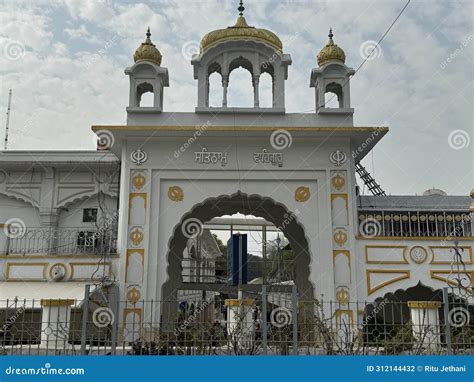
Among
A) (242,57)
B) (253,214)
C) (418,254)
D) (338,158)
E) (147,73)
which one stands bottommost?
(418,254)

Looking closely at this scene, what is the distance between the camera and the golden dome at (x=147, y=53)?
498 inches

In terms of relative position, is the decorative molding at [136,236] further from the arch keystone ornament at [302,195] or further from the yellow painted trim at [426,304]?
the yellow painted trim at [426,304]

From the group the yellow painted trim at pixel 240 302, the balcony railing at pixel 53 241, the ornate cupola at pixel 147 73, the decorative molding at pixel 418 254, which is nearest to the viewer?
the yellow painted trim at pixel 240 302

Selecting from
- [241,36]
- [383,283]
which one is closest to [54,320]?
[383,283]

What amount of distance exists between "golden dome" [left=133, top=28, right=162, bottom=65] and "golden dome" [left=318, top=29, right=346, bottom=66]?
3.68 m

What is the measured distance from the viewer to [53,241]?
Result: 1384 cm

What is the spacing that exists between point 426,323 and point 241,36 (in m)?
7.26

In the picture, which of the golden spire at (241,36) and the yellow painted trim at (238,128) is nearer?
the yellow painted trim at (238,128)

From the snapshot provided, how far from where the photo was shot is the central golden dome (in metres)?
12.6

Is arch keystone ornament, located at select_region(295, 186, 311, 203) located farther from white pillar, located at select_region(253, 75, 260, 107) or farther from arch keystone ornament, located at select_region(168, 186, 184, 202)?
arch keystone ornament, located at select_region(168, 186, 184, 202)

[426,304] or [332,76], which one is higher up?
[332,76]

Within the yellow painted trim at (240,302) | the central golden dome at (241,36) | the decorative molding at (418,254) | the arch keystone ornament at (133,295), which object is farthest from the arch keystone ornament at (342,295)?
the central golden dome at (241,36)

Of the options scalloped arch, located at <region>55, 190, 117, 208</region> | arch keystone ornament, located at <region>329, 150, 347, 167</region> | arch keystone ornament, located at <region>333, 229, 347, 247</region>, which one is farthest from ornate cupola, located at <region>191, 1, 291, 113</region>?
scalloped arch, located at <region>55, 190, 117, 208</region>

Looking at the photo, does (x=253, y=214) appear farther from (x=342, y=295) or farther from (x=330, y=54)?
(x=330, y=54)
